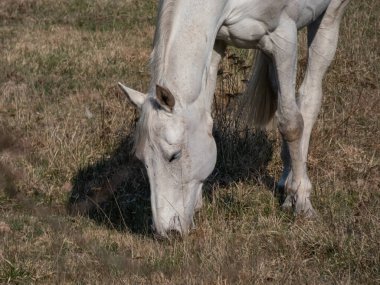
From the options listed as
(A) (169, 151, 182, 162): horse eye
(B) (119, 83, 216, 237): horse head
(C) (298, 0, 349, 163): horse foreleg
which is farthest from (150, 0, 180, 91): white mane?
(C) (298, 0, 349, 163): horse foreleg

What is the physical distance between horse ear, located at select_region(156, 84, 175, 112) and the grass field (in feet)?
2.45

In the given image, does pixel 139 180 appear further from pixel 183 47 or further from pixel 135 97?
pixel 183 47

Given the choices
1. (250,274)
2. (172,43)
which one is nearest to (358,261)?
(250,274)

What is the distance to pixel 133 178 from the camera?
618cm

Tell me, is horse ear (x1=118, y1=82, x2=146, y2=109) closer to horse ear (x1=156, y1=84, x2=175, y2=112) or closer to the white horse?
the white horse

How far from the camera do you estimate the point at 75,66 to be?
9133mm

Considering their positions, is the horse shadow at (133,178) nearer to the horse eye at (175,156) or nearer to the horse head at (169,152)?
the horse head at (169,152)

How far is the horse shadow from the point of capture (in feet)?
19.0

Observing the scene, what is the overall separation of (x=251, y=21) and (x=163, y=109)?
3.05ft

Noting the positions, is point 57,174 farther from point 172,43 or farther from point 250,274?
point 250,274

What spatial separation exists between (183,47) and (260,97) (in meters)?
1.62

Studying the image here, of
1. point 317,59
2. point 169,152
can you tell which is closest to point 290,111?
point 317,59

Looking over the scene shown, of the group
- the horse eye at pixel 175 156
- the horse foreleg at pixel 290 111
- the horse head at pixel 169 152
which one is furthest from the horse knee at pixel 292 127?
the horse eye at pixel 175 156

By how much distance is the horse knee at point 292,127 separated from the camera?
5.53 metres
